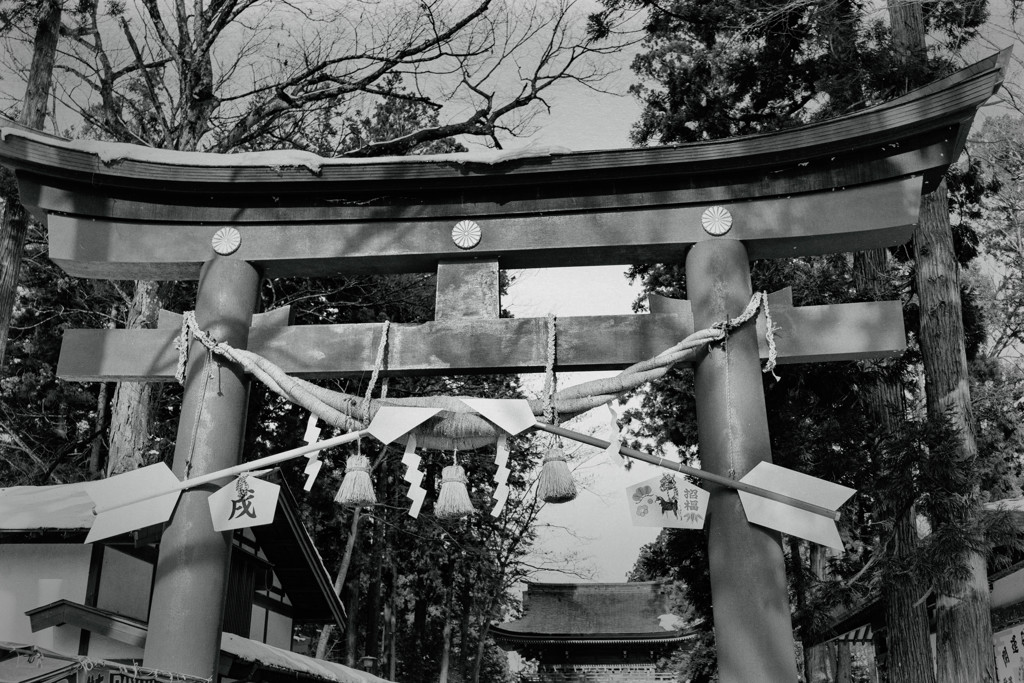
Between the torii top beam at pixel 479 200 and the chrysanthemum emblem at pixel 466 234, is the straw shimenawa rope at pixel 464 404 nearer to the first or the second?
the torii top beam at pixel 479 200

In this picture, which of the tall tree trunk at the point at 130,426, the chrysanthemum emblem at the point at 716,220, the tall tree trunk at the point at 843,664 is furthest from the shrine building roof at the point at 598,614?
the chrysanthemum emblem at the point at 716,220

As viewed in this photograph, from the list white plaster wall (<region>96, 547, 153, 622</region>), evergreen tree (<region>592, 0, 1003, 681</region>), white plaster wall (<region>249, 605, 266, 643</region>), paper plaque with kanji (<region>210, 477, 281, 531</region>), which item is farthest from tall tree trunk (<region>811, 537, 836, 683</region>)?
paper plaque with kanji (<region>210, 477, 281, 531</region>)

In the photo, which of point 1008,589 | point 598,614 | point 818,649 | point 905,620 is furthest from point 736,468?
point 598,614

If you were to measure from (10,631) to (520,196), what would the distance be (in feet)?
24.4

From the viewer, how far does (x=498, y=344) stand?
5051mm

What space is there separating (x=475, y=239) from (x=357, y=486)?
170 cm

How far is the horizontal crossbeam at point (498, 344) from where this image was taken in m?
4.97

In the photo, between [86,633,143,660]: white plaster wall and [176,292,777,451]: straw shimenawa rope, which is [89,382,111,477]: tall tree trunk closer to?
[86,633,143,660]: white plaster wall

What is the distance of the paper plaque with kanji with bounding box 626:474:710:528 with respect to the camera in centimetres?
466

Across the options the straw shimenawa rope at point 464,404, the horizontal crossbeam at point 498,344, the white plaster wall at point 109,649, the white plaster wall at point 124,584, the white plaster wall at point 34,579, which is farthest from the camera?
the white plaster wall at point 124,584

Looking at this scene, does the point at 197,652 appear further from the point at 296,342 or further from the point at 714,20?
the point at 714,20

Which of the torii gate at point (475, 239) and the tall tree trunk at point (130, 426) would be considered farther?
the tall tree trunk at point (130, 426)

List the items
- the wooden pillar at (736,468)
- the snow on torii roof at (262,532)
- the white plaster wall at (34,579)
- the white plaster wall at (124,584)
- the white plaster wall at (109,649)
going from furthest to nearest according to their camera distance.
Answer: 1. the white plaster wall at (124,584)
2. the white plaster wall at (34,579)
3. the white plaster wall at (109,649)
4. the snow on torii roof at (262,532)
5. the wooden pillar at (736,468)

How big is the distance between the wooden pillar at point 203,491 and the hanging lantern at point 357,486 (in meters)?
0.82
